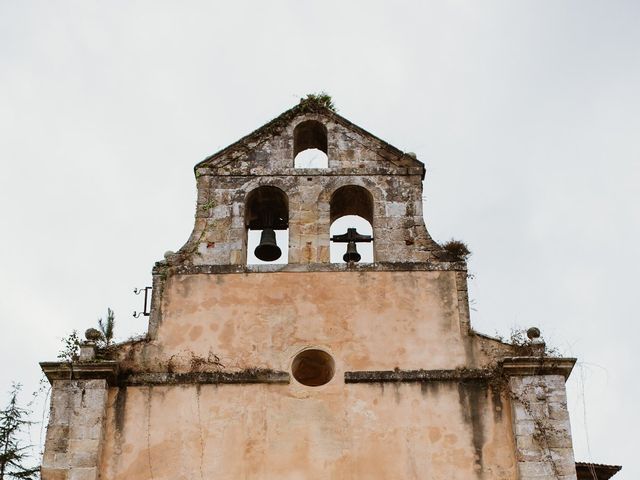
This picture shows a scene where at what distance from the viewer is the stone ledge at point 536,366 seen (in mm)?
12023

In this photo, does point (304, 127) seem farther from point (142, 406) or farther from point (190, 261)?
point (142, 406)

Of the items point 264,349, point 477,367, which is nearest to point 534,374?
point 477,367

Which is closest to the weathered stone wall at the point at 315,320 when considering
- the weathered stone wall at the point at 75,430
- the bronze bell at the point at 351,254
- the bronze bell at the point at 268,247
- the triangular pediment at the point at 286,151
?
the weathered stone wall at the point at 75,430

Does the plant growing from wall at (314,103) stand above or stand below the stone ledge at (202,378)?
above

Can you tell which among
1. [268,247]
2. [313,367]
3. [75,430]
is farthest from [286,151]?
[75,430]

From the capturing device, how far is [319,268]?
13.0 m

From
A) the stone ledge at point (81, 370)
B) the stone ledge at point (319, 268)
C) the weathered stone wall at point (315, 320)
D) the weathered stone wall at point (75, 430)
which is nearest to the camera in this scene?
the weathered stone wall at point (75, 430)

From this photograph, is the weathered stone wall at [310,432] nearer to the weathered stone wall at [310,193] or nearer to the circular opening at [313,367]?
the circular opening at [313,367]

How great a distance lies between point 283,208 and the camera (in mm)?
14258

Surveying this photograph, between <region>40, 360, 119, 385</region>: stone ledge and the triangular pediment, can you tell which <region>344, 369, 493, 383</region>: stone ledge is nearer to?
<region>40, 360, 119, 385</region>: stone ledge

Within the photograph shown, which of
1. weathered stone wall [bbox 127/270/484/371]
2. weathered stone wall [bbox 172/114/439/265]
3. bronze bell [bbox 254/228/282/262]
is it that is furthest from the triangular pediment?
weathered stone wall [bbox 127/270/484/371]

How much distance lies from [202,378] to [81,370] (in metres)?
1.43

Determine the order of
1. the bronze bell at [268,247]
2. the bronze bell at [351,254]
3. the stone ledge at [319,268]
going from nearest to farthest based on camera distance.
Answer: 1. the stone ledge at [319,268]
2. the bronze bell at [268,247]
3. the bronze bell at [351,254]

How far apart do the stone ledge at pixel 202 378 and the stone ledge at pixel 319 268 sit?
1.44 meters
